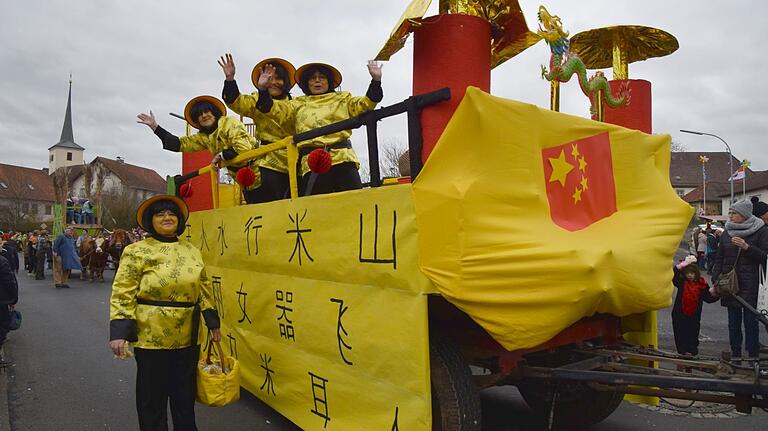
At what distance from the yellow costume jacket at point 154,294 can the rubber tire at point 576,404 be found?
252 centimetres

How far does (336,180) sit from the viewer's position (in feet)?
15.8

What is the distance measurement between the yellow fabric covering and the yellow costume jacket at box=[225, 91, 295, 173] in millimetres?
2440

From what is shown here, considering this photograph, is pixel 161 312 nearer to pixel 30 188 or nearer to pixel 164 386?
pixel 164 386

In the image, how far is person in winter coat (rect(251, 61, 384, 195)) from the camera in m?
4.71

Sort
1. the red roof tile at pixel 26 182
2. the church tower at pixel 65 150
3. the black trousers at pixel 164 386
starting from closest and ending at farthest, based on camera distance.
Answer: the black trousers at pixel 164 386 < the red roof tile at pixel 26 182 < the church tower at pixel 65 150

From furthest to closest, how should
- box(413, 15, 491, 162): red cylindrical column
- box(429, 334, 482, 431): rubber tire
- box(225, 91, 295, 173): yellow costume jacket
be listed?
1. box(225, 91, 295, 173): yellow costume jacket
2. box(413, 15, 491, 162): red cylindrical column
3. box(429, 334, 482, 431): rubber tire

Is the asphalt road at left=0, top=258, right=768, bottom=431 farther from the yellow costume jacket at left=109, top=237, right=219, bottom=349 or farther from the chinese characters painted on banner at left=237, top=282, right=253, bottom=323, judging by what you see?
the yellow costume jacket at left=109, top=237, right=219, bottom=349

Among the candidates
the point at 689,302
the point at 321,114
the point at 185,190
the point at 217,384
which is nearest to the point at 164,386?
the point at 217,384

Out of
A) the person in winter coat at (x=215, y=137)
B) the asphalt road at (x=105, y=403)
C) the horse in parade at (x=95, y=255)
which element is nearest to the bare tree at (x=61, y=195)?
the horse in parade at (x=95, y=255)

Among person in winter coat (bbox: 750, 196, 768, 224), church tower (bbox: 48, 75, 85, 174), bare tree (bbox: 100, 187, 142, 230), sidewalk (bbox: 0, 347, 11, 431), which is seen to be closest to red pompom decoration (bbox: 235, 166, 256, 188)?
sidewalk (bbox: 0, 347, 11, 431)

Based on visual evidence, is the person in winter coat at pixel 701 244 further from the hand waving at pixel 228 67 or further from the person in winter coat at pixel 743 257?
the hand waving at pixel 228 67

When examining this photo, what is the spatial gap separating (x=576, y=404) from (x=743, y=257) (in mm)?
3055

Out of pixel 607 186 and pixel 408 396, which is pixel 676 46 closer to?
pixel 607 186

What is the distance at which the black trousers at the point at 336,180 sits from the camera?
15.5ft
